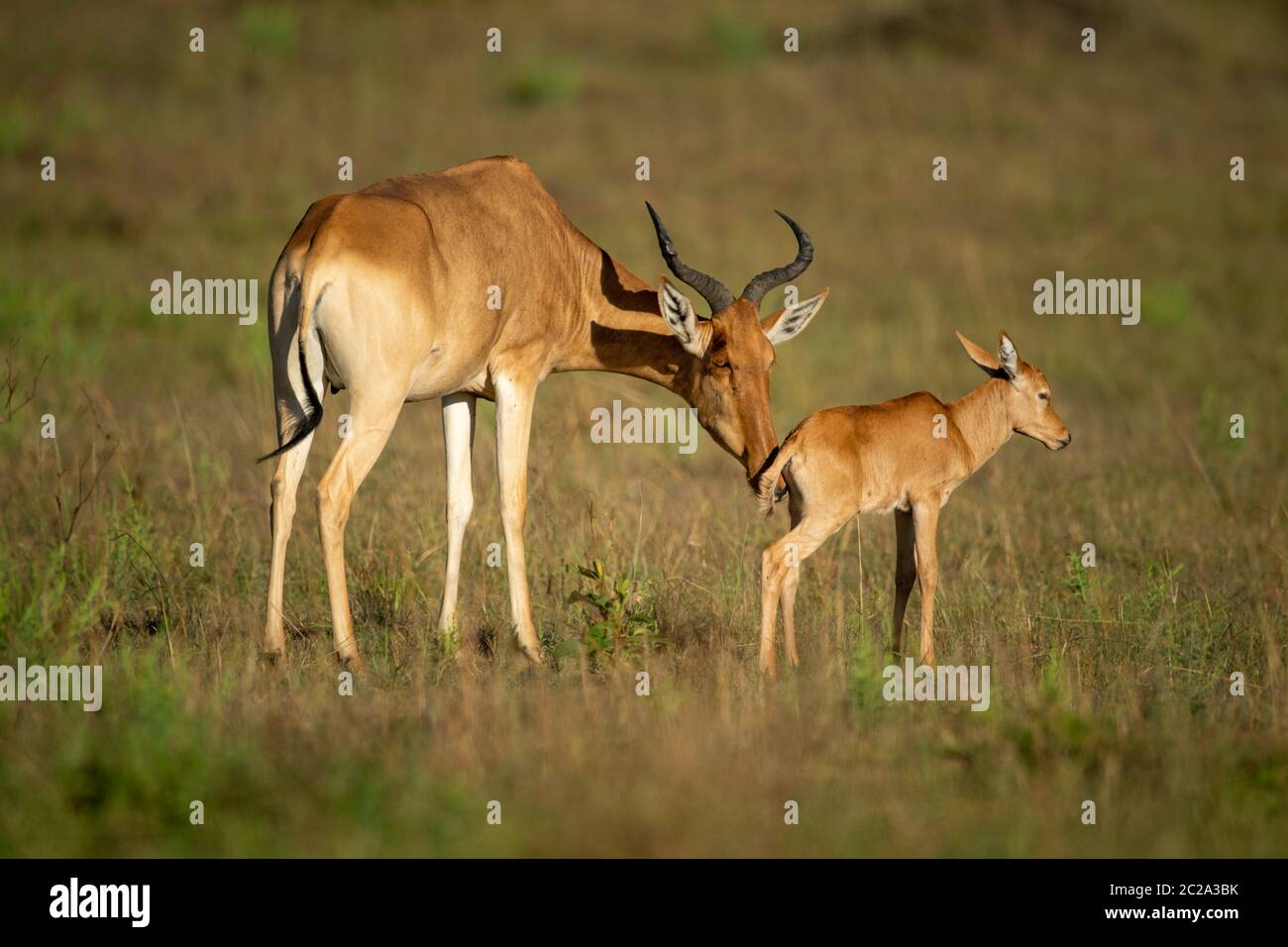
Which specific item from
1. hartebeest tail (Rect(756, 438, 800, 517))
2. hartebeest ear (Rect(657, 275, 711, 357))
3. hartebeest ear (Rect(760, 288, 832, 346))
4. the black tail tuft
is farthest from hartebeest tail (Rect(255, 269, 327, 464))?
hartebeest ear (Rect(760, 288, 832, 346))

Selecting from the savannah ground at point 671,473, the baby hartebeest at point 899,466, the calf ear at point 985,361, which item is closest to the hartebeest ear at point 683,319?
the baby hartebeest at point 899,466

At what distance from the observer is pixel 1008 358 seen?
802 cm

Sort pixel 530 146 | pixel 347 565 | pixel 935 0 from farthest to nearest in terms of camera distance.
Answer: pixel 935 0 → pixel 530 146 → pixel 347 565

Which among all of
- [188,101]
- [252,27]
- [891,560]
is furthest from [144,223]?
[891,560]

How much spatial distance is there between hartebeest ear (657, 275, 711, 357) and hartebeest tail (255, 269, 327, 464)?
70.1 inches

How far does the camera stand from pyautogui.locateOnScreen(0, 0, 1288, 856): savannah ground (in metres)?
5.75

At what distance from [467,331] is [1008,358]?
278cm

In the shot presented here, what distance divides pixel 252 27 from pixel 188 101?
2820mm

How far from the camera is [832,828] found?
540 centimetres

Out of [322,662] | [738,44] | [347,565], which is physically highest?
[738,44]

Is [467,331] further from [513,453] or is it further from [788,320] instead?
[788,320]

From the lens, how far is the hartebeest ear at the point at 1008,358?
26.0ft

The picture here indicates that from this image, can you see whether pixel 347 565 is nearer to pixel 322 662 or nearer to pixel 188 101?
pixel 322 662

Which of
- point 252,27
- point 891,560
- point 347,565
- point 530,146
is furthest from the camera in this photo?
point 252,27
